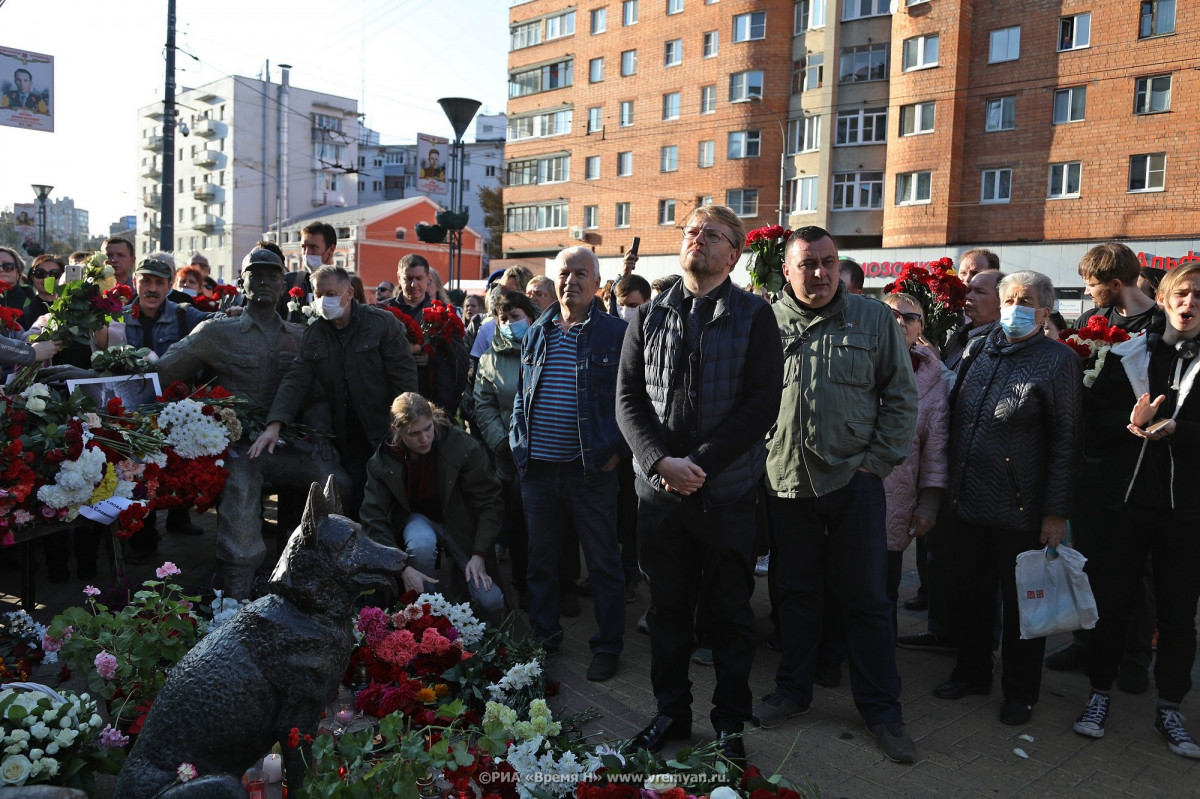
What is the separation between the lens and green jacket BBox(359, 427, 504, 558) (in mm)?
5316

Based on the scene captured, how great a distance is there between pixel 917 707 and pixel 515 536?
9.56ft

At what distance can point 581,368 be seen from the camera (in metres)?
5.02

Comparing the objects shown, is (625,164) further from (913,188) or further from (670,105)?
(913,188)

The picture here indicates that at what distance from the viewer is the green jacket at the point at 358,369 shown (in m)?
5.89

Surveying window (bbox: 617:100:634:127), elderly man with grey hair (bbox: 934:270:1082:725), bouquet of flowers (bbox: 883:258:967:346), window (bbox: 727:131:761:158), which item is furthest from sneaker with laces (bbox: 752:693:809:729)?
window (bbox: 617:100:634:127)

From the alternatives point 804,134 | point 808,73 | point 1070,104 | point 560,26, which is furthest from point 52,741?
point 560,26

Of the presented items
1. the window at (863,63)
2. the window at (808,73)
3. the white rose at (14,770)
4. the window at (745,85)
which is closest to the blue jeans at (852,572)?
the white rose at (14,770)

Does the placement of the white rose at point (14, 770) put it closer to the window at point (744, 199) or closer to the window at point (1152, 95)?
the window at point (1152, 95)

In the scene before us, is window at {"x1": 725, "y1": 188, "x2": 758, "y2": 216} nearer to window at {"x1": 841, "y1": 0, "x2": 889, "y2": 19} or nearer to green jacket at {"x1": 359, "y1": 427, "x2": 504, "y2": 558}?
window at {"x1": 841, "y1": 0, "x2": 889, "y2": 19}

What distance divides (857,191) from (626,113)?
13447 millimetres

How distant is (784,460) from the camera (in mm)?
4219

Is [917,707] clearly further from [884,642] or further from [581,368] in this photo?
[581,368]

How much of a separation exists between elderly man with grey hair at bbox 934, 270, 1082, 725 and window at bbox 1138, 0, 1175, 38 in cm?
2881

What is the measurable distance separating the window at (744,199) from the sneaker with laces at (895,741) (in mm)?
36260
